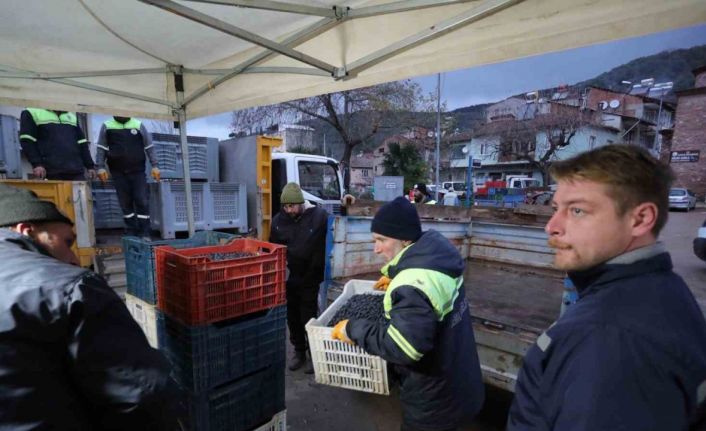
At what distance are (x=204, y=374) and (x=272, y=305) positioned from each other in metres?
0.53

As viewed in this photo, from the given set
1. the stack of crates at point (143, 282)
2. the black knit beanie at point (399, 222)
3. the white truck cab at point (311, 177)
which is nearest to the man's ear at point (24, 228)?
the stack of crates at point (143, 282)

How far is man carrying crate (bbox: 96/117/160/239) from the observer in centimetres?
503

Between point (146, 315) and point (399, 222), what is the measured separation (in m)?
2.00

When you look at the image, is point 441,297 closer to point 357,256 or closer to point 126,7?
point 357,256

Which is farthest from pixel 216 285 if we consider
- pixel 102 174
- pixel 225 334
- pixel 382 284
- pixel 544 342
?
pixel 102 174

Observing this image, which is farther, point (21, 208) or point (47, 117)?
point (47, 117)

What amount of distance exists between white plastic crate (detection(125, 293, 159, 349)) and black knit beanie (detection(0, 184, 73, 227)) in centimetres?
125

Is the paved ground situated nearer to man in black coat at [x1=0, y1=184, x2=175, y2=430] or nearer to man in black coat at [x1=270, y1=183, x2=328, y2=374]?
man in black coat at [x1=270, y1=183, x2=328, y2=374]

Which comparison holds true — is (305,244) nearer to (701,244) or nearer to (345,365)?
(345,365)

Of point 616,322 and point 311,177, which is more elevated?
point 311,177

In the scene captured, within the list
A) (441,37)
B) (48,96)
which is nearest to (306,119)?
(48,96)

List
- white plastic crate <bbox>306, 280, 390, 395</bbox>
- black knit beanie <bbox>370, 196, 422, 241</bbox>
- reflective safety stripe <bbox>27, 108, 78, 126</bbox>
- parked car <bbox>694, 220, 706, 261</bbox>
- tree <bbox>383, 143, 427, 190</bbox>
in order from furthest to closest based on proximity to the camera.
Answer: tree <bbox>383, 143, 427, 190</bbox>, parked car <bbox>694, 220, 706, 261</bbox>, reflective safety stripe <bbox>27, 108, 78, 126</bbox>, white plastic crate <bbox>306, 280, 390, 395</bbox>, black knit beanie <bbox>370, 196, 422, 241</bbox>

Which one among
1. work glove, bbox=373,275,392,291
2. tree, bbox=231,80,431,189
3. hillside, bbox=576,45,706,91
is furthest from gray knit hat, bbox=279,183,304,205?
hillside, bbox=576,45,706,91

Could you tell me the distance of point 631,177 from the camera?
2.99ft
